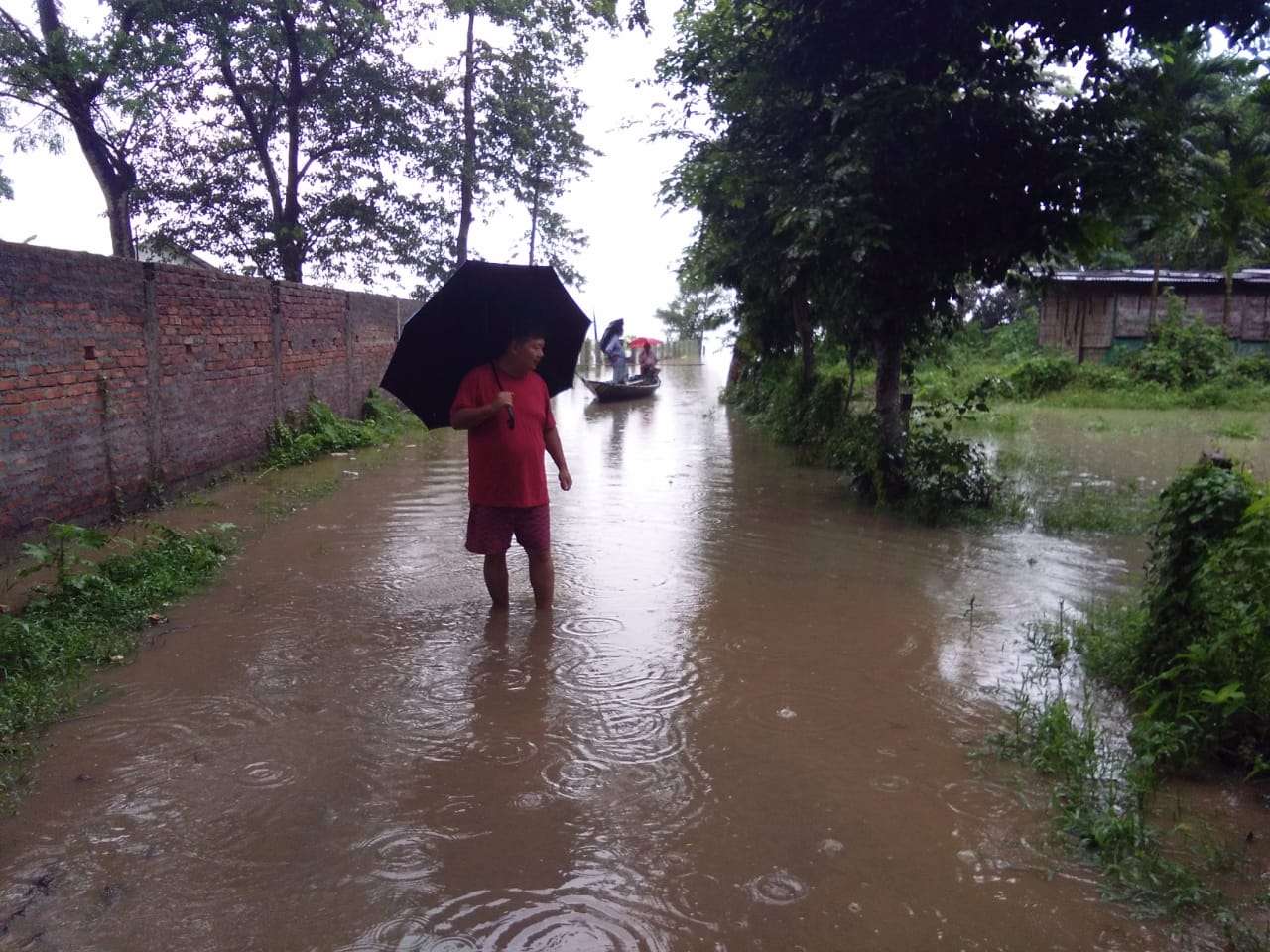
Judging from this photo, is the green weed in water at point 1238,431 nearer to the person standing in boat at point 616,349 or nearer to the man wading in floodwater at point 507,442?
the man wading in floodwater at point 507,442

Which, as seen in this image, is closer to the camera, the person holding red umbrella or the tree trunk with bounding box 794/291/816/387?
the tree trunk with bounding box 794/291/816/387

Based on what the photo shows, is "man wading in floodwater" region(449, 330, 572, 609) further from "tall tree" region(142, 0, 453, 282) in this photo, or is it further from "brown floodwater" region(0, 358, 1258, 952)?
"tall tree" region(142, 0, 453, 282)

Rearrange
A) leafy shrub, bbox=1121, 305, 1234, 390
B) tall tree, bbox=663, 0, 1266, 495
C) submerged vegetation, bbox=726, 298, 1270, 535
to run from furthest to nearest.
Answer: leafy shrub, bbox=1121, 305, 1234, 390 → submerged vegetation, bbox=726, 298, 1270, 535 → tall tree, bbox=663, 0, 1266, 495

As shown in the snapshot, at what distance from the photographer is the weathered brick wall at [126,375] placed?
6.81 m

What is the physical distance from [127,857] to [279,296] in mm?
10030

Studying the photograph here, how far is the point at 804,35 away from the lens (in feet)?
25.6

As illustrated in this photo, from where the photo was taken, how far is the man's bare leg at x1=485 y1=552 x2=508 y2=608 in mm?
5871

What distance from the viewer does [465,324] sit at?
17.7 feet

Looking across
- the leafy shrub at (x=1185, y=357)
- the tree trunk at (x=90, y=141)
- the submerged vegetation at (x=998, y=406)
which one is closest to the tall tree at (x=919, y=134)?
the submerged vegetation at (x=998, y=406)

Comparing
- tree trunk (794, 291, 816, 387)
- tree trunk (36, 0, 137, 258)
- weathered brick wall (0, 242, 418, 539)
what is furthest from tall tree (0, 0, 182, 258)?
tree trunk (794, 291, 816, 387)

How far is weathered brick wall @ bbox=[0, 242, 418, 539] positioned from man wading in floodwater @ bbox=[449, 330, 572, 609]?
11.6ft

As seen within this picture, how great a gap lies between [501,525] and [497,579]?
55 cm

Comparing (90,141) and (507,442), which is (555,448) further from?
(90,141)

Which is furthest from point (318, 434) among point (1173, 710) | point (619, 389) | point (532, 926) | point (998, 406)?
point (998, 406)
